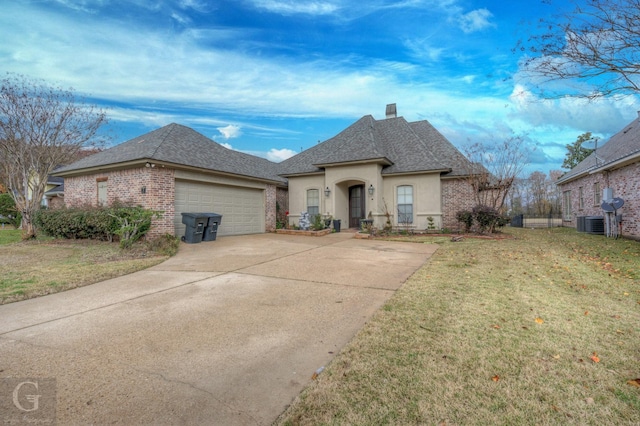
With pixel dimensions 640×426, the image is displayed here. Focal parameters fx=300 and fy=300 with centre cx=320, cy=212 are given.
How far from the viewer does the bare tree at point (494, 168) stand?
13.2 m

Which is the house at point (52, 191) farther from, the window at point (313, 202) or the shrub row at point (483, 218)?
the shrub row at point (483, 218)

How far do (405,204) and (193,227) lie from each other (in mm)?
9726

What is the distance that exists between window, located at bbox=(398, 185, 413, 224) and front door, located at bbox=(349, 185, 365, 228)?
2.07 m

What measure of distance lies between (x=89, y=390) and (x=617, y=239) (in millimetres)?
16335

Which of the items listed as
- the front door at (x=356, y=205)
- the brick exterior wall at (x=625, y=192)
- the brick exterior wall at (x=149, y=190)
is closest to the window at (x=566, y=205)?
the brick exterior wall at (x=625, y=192)

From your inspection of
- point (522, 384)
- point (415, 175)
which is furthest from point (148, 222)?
point (415, 175)

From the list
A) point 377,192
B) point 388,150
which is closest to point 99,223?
point 377,192

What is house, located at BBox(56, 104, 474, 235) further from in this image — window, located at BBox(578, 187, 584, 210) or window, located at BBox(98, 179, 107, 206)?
window, located at BBox(578, 187, 584, 210)

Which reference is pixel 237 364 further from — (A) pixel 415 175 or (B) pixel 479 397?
(A) pixel 415 175

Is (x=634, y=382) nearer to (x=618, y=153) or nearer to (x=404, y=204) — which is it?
(x=404, y=204)

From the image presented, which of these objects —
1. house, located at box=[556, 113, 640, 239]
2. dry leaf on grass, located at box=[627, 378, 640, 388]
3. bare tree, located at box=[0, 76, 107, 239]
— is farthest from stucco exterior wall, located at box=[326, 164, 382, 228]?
bare tree, located at box=[0, 76, 107, 239]

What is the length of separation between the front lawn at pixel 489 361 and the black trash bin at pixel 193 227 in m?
8.06

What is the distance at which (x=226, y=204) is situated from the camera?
1335cm

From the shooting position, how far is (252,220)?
14680 mm
